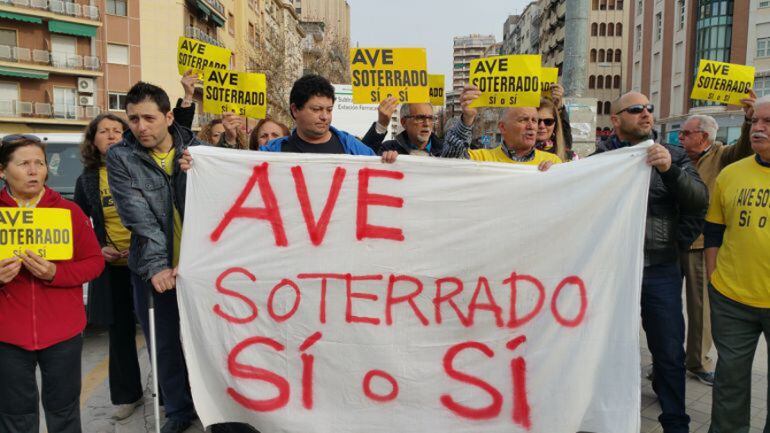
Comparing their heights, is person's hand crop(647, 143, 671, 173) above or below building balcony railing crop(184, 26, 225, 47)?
below

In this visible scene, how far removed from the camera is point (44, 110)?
115 ft

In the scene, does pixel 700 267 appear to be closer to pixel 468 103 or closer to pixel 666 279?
pixel 666 279

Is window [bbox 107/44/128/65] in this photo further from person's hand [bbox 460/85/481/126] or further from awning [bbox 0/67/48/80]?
person's hand [bbox 460/85/481/126]

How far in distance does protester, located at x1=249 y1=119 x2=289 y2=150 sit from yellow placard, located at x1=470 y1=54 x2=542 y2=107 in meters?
2.08

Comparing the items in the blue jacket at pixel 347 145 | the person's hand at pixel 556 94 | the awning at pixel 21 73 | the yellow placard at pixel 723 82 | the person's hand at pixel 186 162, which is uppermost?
the awning at pixel 21 73

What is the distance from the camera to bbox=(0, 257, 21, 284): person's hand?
268cm

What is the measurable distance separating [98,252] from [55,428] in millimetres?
932

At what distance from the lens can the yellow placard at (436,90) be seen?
5.54 m

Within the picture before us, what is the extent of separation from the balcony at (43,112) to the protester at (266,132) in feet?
115

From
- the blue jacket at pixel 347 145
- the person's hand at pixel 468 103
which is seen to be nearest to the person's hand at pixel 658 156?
the person's hand at pixel 468 103

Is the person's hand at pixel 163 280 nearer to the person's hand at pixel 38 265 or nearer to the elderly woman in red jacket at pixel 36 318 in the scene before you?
the elderly woman in red jacket at pixel 36 318

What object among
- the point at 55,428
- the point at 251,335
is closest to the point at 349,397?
A: the point at 251,335

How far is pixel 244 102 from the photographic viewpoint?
5781mm

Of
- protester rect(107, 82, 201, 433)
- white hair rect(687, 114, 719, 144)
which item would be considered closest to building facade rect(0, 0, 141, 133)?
protester rect(107, 82, 201, 433)
